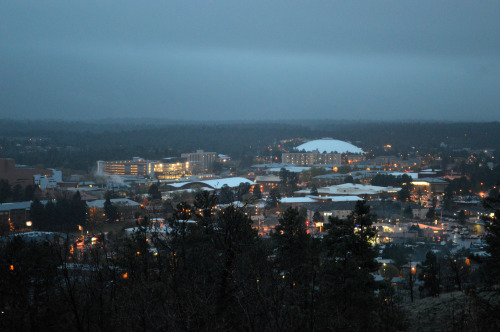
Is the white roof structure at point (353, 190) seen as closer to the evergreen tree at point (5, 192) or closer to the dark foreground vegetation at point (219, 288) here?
the evergreen tree at point (5, 192)

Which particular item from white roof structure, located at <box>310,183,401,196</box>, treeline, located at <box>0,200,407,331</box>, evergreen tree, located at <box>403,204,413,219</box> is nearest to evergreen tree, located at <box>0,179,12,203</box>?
white roof structure, located at <box>310,183,401,196</box>

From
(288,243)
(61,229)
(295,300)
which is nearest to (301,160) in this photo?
(61,229)

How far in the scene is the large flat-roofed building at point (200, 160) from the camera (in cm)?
3216

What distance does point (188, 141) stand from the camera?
162ft

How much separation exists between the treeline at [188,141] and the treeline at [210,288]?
2603 centimetres

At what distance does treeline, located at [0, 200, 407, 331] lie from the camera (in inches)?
100

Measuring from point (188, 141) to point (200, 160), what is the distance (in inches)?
637

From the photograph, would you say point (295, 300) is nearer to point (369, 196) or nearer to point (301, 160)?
point (369, 196)

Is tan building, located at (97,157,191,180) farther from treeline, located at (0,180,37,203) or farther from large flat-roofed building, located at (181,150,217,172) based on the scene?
treeline, located at (0,180,37,203)

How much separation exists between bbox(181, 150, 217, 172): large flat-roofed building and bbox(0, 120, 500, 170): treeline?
A: 2.29 metres

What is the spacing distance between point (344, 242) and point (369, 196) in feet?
48.5

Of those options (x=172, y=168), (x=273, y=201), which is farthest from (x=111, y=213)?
(x=172, y=168)

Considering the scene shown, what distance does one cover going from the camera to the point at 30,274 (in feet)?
13.4

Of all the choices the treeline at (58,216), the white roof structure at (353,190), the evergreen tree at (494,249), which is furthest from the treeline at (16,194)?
the evergreen tree at (494,249)
